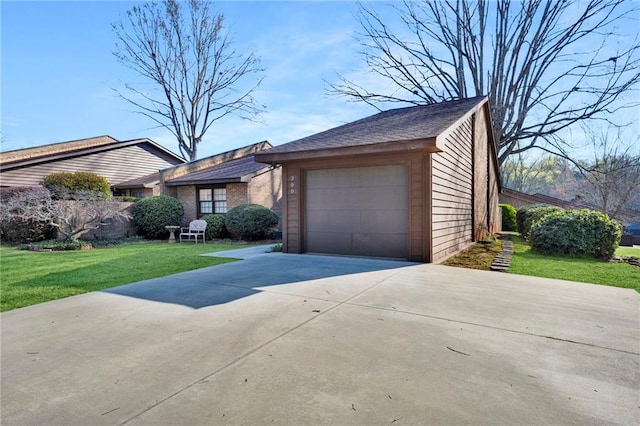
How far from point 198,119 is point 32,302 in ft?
74.9

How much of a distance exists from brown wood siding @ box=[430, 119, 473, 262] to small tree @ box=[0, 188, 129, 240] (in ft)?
35.5

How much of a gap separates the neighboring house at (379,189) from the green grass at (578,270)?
156 centimetres

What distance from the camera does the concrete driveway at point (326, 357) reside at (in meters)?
1.90

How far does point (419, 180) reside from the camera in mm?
6684

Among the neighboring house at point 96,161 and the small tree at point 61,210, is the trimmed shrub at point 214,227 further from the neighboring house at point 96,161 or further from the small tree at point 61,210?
the neighboring house at point 96,161

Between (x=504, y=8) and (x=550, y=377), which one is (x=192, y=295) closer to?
(x=550, y=377)

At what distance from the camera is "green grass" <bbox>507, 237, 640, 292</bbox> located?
5539 mm

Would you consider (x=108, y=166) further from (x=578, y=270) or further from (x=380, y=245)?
(x=578, y=270)

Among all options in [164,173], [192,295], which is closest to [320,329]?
[192,295]

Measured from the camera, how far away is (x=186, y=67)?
23625 millimetres

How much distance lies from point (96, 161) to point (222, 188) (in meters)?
8.63

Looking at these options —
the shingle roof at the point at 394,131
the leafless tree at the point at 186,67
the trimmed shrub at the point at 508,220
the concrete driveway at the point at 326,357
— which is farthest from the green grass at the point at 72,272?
the leafless tree at the point at 186,67

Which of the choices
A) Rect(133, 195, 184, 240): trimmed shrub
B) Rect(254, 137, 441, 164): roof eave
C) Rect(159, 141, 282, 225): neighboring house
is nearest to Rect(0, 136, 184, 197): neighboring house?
Rect(159, 141, 282, 225): neighboring house

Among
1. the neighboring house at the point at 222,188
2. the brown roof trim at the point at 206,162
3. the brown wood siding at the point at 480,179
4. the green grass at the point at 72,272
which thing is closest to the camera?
the green grass at the point at 72,272
